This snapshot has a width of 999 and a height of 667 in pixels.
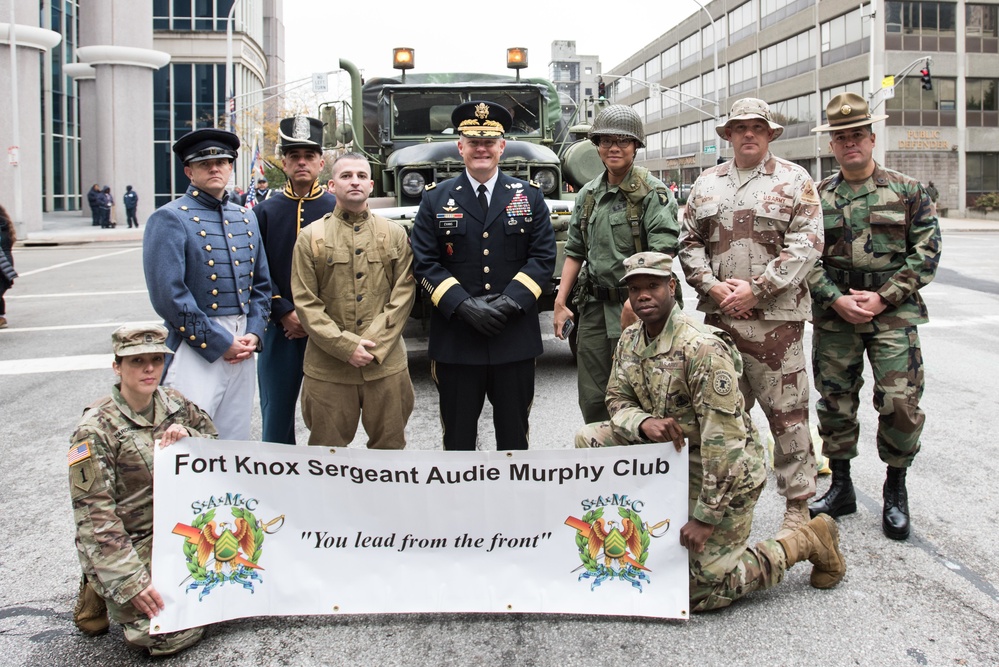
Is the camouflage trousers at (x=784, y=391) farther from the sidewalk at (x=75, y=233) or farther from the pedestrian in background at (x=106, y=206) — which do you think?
the pedestrian in background at (x=106, y=206)

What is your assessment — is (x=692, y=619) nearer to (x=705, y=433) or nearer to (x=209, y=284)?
(x=705, y=433)

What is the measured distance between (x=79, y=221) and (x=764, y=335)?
3938 centimetres

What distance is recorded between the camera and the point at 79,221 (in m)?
38.2

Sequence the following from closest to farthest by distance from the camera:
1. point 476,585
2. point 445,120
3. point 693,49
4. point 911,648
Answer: point 911,648
point 476,585
point 445,120
point 693,49

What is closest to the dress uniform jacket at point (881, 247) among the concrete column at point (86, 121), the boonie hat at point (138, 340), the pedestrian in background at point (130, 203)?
the boonie hat at point (138, 340)

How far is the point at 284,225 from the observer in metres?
4.82

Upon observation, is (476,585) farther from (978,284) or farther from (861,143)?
(978,284)

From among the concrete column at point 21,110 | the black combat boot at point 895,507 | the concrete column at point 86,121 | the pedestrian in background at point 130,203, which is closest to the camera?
the black combat boot at point 895,507

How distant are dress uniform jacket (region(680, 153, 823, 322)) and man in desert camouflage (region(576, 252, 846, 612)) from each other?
→ 639 millimetres

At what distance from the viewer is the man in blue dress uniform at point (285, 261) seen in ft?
15.7

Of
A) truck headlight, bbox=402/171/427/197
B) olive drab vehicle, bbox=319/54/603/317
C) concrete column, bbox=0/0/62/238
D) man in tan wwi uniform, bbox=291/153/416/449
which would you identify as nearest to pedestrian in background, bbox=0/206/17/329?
olive drab vehicle, bbox=319/54/603/317

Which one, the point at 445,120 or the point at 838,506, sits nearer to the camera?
the point at 838,506

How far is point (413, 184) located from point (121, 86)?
31.2 metres

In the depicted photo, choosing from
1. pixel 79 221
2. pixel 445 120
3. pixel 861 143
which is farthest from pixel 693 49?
pixel 861 143
